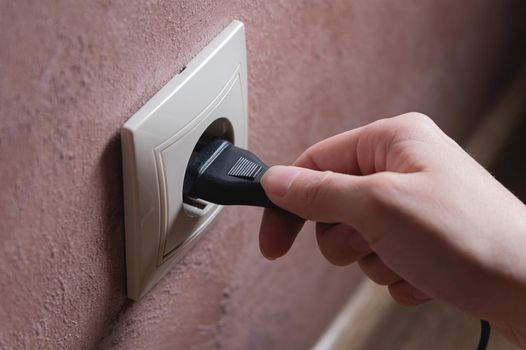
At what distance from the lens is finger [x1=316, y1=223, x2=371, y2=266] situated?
17.6 inches

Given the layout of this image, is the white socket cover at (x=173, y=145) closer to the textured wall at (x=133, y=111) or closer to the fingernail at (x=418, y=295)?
the textured wall at (x=133, y=111)

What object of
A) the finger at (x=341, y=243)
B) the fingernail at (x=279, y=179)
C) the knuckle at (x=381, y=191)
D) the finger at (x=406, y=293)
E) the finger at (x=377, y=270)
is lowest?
the finger at (x=406, y=293)

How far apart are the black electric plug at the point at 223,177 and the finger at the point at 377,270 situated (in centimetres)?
11

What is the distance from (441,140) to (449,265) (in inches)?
3.0

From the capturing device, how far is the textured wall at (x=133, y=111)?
28cm

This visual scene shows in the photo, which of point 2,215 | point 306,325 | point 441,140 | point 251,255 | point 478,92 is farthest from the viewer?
point 478,92

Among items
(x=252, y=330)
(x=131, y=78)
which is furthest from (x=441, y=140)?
(x=252, y=330)

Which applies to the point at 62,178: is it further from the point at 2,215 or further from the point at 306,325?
the point at 306,325

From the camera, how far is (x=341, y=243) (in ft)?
1.48

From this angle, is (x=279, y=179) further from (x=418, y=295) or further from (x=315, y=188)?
(x=418, y=295)

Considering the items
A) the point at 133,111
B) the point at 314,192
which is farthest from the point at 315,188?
the point at 133,111

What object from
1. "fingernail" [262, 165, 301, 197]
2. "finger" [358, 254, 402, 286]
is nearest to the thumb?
"fingernail" [262, 165, 301, 197]

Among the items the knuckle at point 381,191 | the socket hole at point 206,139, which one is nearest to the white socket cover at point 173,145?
the socket hole at point 206,139

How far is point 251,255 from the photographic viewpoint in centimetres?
58
